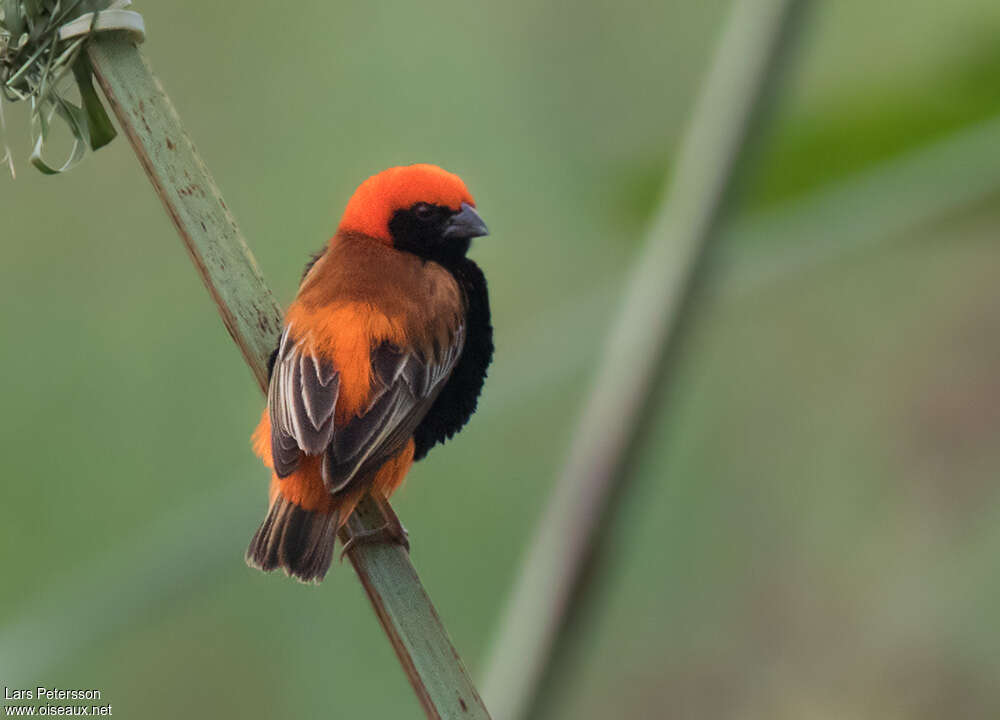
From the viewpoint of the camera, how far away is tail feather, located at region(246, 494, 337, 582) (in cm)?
155

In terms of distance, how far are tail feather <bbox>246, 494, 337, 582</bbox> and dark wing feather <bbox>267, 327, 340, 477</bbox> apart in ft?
0.27

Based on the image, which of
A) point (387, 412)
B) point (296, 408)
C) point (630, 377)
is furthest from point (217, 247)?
point (630, 377)

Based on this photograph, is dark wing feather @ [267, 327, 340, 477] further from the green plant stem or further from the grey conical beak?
the grey conical beak

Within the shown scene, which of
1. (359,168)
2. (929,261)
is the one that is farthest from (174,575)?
(929,261)

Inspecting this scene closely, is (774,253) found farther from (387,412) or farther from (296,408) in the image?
(296,408)

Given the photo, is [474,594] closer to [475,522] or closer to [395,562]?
[475,522]

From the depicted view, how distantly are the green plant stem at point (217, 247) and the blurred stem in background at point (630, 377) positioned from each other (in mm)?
99

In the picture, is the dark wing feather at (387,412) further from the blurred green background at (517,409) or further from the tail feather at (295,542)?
the blurred green background at (517,409)

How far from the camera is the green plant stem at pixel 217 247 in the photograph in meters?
1.23

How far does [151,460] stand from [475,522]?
867mm

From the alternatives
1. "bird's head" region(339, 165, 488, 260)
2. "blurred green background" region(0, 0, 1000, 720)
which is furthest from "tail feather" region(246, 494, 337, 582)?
"bird's head" region(339, 165, 488, 260)

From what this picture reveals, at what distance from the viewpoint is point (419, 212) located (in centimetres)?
218

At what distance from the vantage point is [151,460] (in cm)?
291

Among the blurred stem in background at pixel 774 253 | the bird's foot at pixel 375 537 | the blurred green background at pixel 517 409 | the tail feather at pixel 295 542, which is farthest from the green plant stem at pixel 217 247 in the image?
the blurred green background at pixel 517 409
